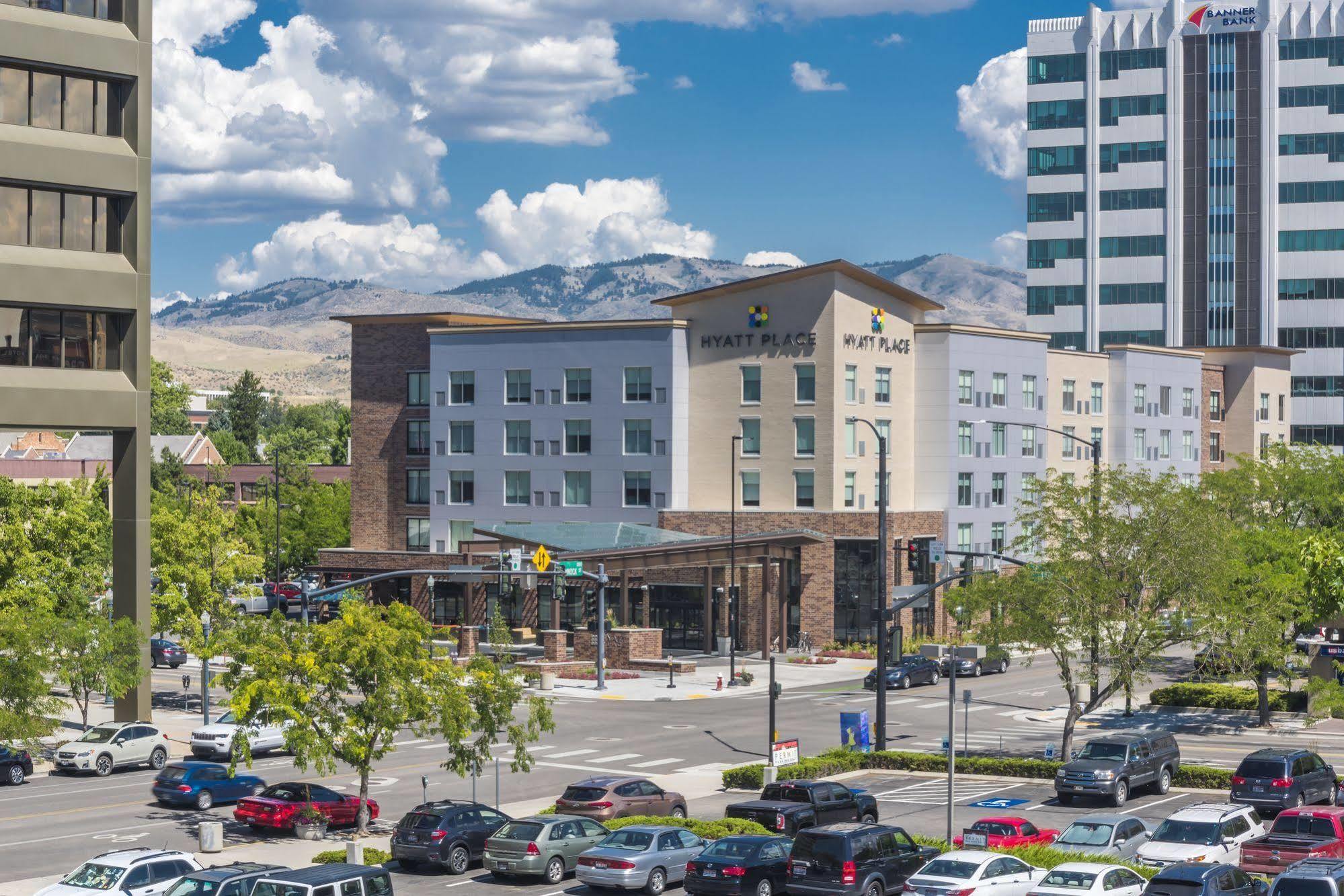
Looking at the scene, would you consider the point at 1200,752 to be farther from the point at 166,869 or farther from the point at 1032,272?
the point at 1032,272

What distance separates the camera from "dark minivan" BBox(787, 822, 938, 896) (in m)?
31.1

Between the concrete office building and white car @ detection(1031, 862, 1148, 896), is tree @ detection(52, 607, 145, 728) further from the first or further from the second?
white car @ detection(1031, 862, 1148, 896)

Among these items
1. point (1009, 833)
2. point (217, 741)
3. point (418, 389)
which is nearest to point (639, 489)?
point (418, 389)

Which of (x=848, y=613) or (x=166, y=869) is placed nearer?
(x=166, y=869)

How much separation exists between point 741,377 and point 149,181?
1589 inches

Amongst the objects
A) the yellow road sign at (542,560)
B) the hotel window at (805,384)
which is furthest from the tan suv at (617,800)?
the hotel window at (805,384)

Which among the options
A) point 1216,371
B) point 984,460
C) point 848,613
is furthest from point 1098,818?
point 1216,371

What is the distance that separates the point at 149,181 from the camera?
2324 inches

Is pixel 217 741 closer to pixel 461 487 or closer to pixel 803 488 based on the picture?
pixel 803 488

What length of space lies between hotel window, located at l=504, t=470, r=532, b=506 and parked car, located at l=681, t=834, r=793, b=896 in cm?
6381

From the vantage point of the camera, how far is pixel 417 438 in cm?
9950

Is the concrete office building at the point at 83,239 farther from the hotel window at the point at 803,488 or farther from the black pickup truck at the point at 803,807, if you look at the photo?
the hotel window at the point at 803,488

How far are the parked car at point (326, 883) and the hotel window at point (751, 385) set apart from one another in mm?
63244

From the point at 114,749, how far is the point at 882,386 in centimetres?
5252
